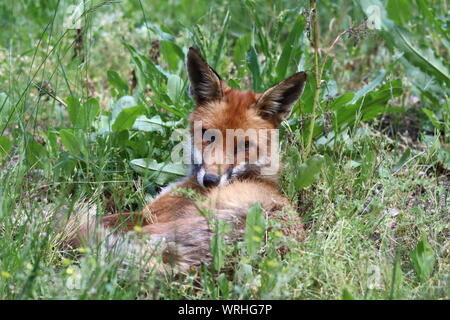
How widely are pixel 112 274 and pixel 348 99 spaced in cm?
266

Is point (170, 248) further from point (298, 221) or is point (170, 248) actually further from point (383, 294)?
point (383, 294)

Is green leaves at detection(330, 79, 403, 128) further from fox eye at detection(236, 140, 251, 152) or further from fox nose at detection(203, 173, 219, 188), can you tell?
fox nose at detection(203, 173, 219, 188)

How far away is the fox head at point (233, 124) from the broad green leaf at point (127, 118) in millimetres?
486

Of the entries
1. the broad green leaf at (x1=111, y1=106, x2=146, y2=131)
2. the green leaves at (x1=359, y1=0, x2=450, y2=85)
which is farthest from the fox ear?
the green leaves at (x1=359, y1=0, x2=450, y2=85)

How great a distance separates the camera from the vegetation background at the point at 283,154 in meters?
3.27

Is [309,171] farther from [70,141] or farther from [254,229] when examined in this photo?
[70,141]

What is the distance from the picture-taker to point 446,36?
5.66 m

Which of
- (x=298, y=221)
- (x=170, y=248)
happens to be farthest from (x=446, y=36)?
(x=170, y=248)

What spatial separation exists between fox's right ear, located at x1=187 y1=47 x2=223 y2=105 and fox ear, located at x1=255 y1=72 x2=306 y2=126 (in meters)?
0.33

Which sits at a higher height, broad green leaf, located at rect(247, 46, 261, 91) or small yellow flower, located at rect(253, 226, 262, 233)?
broad green leaf, located at rect(247, 46, 261, 91)

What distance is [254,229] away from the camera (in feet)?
10.8

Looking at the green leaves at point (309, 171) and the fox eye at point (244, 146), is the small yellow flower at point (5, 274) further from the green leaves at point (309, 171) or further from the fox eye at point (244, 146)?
the green leaves at point (309, 171)

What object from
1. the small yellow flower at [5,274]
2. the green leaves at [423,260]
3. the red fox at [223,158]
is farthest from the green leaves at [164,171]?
the green leaves at [423,260]

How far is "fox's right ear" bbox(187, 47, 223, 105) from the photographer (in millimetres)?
4375
